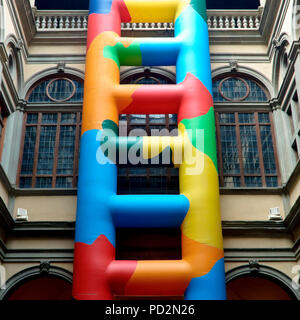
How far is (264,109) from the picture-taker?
13008 millimetres

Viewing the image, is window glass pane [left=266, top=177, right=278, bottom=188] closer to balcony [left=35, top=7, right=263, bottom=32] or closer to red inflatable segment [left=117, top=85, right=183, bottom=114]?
red inflatable segment [left=117, top=85, right=183, bottom=114]

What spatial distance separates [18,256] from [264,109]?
668cm

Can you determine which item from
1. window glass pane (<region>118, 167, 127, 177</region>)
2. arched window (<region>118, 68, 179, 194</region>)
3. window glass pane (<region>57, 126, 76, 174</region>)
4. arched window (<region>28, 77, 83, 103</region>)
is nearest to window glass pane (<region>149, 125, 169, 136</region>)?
arched window (<region>118, 68, 179, 194</region>)

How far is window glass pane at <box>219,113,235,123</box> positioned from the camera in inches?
512

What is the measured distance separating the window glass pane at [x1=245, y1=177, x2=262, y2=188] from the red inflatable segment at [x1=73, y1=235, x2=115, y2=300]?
3667 millimetres

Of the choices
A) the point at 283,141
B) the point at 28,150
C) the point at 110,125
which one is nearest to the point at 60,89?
the point at 28,150

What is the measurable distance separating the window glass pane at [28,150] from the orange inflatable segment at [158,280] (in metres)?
3.95

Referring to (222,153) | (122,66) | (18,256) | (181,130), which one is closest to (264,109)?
(222,153)

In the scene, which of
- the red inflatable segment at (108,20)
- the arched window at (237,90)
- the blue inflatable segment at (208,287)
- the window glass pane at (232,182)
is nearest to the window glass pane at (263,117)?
the arched window at (237,90)

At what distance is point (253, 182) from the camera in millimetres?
12234

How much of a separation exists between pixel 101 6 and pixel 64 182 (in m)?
4.30

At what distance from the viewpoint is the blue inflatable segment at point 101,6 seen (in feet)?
41.8

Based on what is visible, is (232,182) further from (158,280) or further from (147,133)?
(158,280)
